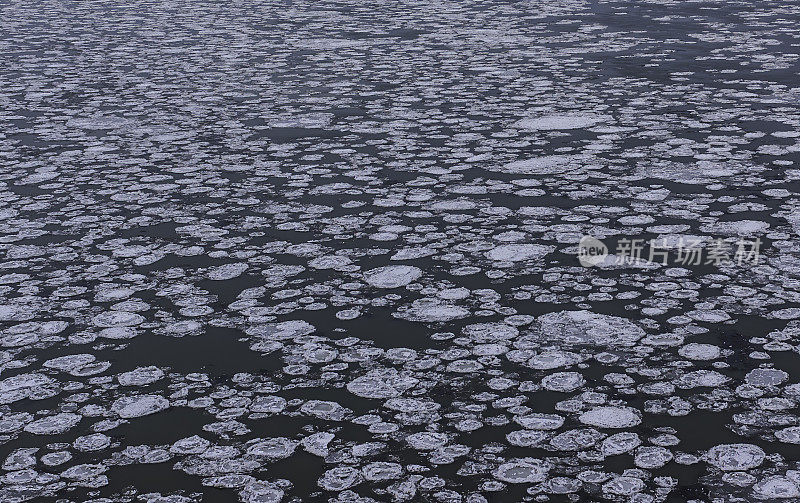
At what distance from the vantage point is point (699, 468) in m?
2.70

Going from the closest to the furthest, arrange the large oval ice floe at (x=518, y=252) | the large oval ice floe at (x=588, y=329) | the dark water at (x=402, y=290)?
the dark water at (x=402, y=290)
the large oval ice floe at (x=588, y=329)
the large oval ice floe at (x=518, y=252)

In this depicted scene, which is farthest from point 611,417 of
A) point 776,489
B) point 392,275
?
point 392,275

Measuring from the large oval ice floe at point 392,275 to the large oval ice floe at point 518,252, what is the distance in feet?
1.28

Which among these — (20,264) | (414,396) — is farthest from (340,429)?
(20,264)

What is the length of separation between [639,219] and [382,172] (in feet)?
5.39

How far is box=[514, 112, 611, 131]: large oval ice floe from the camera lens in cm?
644

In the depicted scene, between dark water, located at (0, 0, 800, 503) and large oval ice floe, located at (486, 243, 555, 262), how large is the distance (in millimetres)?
22

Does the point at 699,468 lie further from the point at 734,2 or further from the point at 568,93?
the point at 734,2

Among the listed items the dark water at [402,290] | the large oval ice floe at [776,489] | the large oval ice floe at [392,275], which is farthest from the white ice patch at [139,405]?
the large oval ice floe at [776,489]

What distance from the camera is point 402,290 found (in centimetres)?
397

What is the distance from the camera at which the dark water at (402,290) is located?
2.79m
